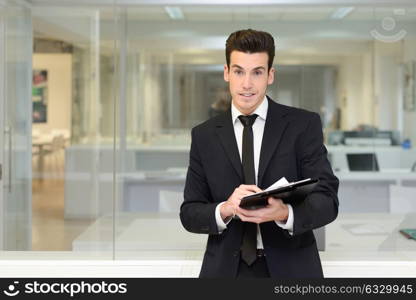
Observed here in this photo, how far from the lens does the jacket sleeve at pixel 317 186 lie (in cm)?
185

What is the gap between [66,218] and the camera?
534 cm

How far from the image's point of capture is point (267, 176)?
1953 millimetres

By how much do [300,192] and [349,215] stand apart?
2683 millimetres

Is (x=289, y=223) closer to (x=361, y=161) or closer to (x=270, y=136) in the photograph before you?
(x=270, y=136)

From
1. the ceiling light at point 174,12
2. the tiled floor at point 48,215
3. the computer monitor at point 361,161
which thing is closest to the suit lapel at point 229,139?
the tiled floor at point 48,215

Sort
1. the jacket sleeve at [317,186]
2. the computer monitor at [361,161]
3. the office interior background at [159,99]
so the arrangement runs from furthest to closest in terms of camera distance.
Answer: the computer monitor at [361,161] < the office interior background at [159,99] < the jacket sleeve at [317,186]

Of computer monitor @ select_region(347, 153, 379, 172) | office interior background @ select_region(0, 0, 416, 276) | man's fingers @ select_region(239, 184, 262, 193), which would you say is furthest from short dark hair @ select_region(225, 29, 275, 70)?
computer monitor @ select_region(347, 153, 379, 172)

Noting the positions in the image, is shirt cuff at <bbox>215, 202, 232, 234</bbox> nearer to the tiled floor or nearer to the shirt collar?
the shirt collar

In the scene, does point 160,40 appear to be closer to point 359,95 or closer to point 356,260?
point 359,95

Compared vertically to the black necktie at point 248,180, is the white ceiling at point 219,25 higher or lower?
higher

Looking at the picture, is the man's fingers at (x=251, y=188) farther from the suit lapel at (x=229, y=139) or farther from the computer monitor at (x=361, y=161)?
the computer monitor at (x=361, y=161)

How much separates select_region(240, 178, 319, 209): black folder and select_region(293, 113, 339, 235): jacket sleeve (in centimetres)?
5

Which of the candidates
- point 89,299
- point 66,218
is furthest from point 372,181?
point 89,299

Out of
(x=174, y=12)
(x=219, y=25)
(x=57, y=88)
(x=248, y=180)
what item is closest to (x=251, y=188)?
(x=248, y=180)
